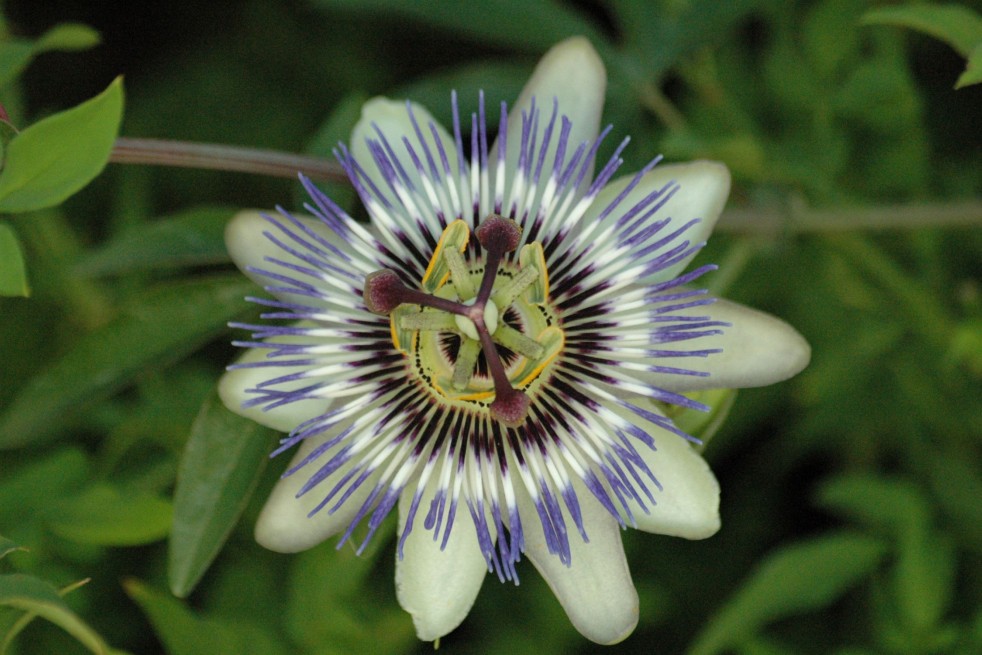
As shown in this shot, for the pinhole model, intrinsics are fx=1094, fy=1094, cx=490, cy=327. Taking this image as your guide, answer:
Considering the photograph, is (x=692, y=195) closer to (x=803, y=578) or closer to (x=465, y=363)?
(x=465, y=363)

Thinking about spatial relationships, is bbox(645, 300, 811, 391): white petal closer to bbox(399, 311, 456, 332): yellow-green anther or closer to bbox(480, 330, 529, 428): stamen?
bbox(480, 330, 529, 428): stamen

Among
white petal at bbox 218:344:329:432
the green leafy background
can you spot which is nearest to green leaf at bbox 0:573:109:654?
the green leafy background

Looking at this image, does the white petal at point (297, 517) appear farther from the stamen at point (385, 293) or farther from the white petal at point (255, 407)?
the stamen at point (385, 293)

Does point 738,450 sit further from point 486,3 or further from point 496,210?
point 496,210

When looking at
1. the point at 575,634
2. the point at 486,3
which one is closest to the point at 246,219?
the point at 486,3

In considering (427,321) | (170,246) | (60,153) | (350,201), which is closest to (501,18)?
(350,201)

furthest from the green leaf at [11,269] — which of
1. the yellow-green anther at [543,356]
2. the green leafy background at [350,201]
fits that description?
the yellow-green anther at [543,356]
